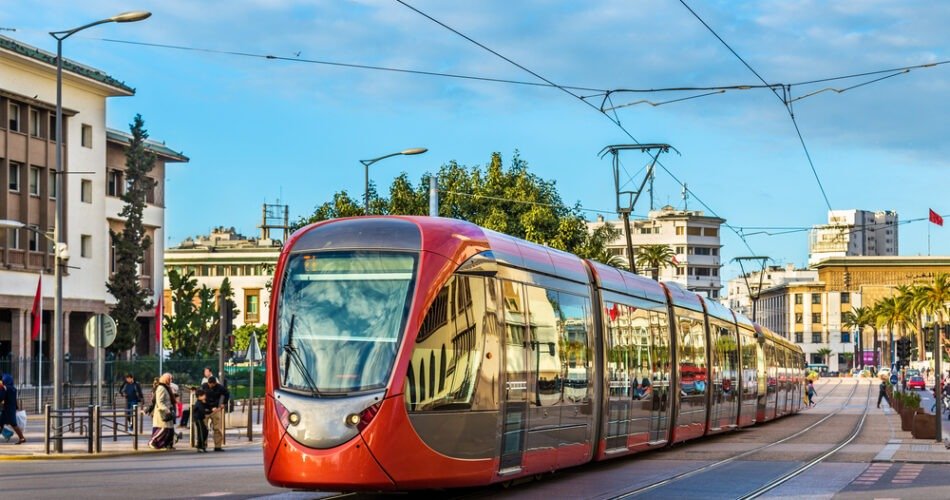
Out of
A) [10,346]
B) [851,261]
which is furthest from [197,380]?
[851,261]

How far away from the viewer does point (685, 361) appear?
28438 millimetres

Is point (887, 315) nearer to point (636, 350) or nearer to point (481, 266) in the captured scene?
point (636, 350)

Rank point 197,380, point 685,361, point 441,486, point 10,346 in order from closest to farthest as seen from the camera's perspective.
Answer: point 441,486
point 685,361
point 197,380
point 10,346

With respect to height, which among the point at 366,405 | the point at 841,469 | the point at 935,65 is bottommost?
the point at 841,469

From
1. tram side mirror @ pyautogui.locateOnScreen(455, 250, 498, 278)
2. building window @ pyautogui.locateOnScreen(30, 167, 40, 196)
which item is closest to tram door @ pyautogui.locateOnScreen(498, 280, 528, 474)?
tram side mirror @ pyautogui.locateOnScreen(455, 250, 498, 278)

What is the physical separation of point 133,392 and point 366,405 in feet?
79.3

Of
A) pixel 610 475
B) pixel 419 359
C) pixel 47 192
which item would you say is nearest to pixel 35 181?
pixel 47 192

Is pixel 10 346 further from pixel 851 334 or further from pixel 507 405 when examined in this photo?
pixel 851 334

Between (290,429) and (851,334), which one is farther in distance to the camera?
(851,334)

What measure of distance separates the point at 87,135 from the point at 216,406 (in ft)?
128

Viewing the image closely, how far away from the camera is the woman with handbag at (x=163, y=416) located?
28922mm

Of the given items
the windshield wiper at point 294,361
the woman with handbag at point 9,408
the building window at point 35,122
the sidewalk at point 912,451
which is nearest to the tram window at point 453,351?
the windshield wiper at point 294,361

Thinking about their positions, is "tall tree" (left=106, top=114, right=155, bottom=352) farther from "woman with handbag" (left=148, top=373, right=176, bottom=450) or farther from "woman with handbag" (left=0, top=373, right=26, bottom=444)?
"woman with handbag" (left=148, top=373, right=176, bottom=450)

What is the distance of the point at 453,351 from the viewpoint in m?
16.1
